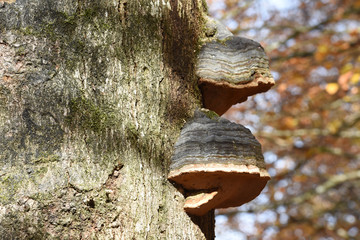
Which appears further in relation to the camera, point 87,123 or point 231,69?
point 231,69

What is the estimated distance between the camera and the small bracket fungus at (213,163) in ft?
5.65

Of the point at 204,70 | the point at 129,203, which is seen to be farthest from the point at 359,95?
the point at 129,203

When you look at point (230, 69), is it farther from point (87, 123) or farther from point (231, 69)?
point (87, 123)

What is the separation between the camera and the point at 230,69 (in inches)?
82.7

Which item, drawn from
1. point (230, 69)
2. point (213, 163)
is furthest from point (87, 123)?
point (230, 69)

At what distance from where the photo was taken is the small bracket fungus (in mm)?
1723

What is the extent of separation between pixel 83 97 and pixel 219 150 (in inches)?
23.9

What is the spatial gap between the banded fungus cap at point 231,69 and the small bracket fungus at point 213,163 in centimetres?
26

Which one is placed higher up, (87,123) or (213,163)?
(87,123)

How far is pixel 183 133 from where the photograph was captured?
1842 millimetres

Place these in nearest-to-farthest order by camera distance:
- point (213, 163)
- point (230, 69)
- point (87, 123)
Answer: point (87, 123) → point (213, 163) → point (230, 69)

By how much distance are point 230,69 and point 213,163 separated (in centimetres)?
59

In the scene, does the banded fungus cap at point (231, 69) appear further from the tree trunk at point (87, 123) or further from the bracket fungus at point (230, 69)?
the tree trunk at point (87, 123)

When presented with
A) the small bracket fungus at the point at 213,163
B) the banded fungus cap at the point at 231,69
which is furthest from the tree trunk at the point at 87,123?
the banded fungus cap at the point at 231,69
